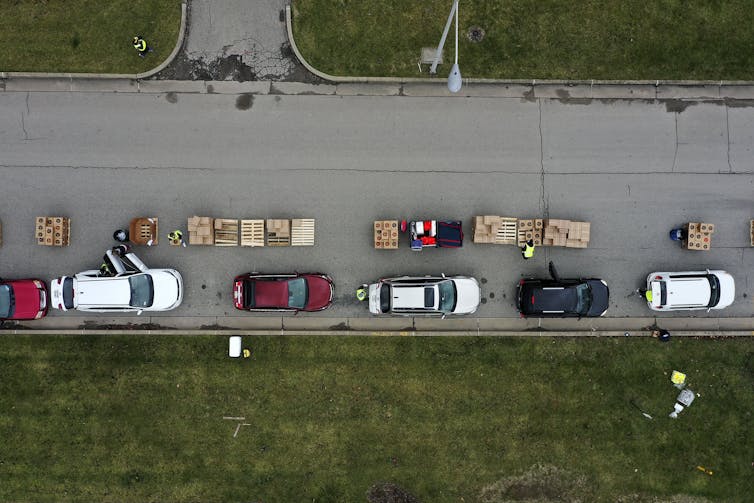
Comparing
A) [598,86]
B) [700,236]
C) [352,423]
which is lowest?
[352,423]

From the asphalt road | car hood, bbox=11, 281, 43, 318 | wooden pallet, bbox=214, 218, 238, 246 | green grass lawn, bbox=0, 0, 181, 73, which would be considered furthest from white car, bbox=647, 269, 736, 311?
car hood, bbox=11, 281, 43, 318

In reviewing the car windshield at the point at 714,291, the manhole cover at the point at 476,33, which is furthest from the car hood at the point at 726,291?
the manhole cover at the point at 476,33

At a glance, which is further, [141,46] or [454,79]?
[141,46]

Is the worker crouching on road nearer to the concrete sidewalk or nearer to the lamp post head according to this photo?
the concrete sidewalk

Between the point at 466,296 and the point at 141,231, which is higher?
the point at 141,231

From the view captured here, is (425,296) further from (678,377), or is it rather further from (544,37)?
(544,37)

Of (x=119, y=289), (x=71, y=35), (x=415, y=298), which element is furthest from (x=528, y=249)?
(x=71, y=35)

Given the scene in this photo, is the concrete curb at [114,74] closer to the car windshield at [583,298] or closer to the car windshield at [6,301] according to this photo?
the car windshield at [6,301]
